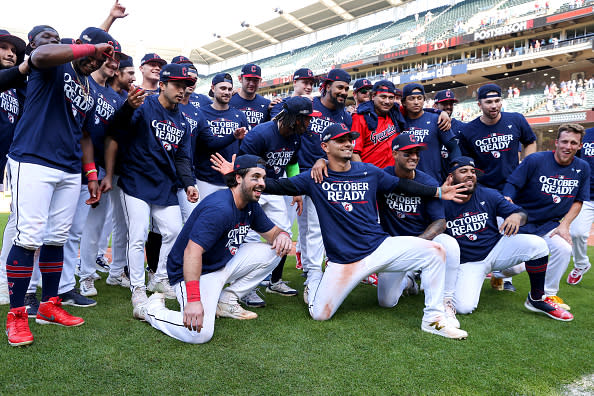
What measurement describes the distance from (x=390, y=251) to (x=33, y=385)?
2590 mm

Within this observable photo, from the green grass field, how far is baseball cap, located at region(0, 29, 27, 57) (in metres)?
2.12

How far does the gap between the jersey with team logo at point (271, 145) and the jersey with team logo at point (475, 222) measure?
5.31 feet

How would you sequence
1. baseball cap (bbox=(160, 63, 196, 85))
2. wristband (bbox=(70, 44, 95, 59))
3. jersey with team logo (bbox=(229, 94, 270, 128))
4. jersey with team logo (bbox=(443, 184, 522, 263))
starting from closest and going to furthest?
wristband (bbox=(70, 44, 95, 59)) < baseball cap (bbox=(160, 63, 196, 85)) < jersey with team logo (bbox=(443, 184, 522, 263)) < jersey with team logo (bbox=(229, 94, 270, 128))

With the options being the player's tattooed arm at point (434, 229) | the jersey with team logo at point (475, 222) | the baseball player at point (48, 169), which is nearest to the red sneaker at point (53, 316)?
the baseball player at point (48, 169)

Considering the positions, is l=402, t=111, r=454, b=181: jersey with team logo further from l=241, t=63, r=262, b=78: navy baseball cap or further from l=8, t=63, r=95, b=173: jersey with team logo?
l=8, t=63, r=95, b=173: jersey with team logo

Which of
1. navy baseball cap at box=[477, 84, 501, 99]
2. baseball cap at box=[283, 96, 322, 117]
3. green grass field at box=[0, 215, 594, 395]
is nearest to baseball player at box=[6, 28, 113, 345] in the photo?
green grass field at box=[0, 215, 594, 395]

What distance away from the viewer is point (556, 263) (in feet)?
13.8

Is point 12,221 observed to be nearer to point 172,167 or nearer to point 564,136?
point 172,167

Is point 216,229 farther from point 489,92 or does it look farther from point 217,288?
point 489,92

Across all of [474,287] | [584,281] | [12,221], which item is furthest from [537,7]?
[12,221]

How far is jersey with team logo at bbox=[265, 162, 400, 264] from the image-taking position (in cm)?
369

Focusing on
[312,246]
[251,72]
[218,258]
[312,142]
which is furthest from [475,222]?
[251,72]

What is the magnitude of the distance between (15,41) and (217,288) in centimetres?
251

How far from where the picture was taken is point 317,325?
3.47 meters
